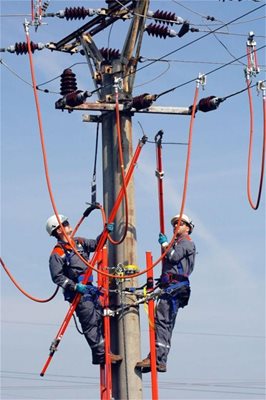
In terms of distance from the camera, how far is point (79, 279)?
14.6 m

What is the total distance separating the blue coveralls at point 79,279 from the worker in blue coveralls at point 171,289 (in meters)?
0.67

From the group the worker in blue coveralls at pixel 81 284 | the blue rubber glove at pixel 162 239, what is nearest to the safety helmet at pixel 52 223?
the worker in blue coveralls at pixel 81 284

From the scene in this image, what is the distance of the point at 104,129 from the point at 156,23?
141 centimetres

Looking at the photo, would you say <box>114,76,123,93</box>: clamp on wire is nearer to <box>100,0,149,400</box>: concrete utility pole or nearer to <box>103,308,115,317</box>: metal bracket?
<box>100,0,149,400</box>: concrete utility pole

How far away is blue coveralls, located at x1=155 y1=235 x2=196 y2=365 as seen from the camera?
1438cm

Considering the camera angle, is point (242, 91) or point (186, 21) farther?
point (186, 21)

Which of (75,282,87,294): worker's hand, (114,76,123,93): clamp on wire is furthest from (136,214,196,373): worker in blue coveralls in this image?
(114,76,123,93): clamp on wire

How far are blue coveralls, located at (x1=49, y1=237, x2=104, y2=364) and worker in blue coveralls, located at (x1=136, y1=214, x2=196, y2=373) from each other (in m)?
0.67

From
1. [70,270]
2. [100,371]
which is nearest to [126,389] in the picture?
[100,371]

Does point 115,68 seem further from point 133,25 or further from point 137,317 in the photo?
point 137,317

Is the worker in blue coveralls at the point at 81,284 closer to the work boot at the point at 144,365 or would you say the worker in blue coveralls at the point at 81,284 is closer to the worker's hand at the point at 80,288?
the worker's hand at the point at 80,288

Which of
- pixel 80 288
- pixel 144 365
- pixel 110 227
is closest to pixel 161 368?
Result: pixel 144 365

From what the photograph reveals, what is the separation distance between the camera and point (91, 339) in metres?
14.3

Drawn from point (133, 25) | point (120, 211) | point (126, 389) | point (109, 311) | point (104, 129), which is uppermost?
point (133, 25)
